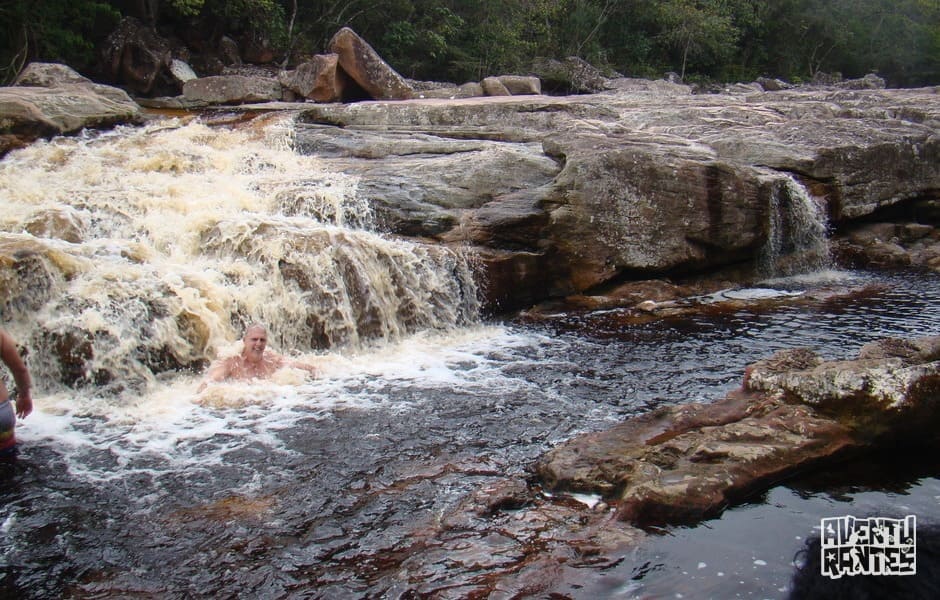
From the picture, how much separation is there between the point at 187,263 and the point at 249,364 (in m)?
1.97

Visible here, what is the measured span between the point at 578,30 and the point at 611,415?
2757 cm

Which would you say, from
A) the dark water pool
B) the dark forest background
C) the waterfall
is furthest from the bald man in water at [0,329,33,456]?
the dark forest background

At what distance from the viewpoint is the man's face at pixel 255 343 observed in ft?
20.6

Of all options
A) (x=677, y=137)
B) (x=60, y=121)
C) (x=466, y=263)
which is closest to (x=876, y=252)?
(x=677, y=137)

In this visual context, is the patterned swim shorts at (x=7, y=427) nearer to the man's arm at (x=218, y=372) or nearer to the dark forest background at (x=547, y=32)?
the man's arm at (x=218, y=372)

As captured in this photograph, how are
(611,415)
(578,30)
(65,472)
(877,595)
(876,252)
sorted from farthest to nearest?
(578,30) < (876,252) < (611,415) < (65,472) < (877,595)

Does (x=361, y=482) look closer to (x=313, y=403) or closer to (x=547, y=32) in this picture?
(x=313, y=403)

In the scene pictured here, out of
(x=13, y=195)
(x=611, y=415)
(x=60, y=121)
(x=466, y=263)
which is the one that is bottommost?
(x=611, y=415)

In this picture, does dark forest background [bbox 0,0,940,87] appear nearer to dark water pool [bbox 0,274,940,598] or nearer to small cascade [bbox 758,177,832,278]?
small cascade [bbox 758,177,832,278]

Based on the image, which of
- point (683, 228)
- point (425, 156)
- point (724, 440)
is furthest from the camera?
point (425, 156)

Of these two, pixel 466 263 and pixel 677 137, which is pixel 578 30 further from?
pixel 466 263

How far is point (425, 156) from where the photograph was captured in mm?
10742

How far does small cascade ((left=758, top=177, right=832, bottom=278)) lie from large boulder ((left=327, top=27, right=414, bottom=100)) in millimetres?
8305

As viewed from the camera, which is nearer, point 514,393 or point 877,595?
point 877,595
